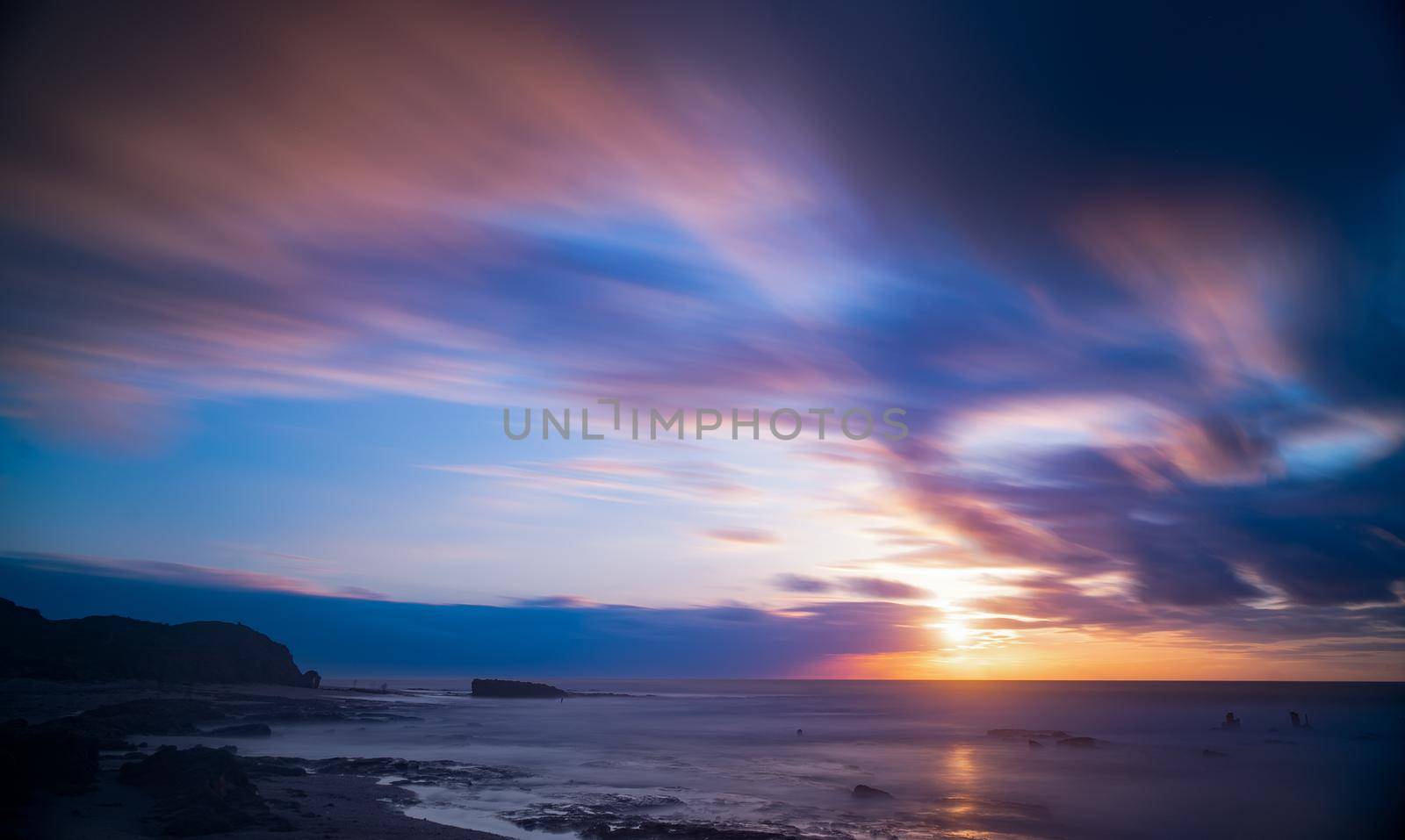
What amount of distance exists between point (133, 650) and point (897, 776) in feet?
215

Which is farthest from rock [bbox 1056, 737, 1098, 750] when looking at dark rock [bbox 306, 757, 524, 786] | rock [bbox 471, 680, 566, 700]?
rock [bbox 471, 680, 566, 700]

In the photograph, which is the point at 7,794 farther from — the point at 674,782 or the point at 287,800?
the point at 674,782

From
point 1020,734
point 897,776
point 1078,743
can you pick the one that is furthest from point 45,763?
point 1020,734

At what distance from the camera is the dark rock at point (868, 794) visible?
27.9 metres

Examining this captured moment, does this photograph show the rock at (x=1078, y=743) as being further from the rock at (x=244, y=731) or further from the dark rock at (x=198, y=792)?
the dark rock at (x=198, y=792)

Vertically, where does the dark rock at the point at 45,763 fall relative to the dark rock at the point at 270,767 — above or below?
above

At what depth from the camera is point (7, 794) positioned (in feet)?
53.6

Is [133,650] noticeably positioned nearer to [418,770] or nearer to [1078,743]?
[418,770]

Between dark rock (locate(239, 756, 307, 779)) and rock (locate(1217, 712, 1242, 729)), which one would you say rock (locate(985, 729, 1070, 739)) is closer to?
rock (locate(1217, 712, 1242, 729))

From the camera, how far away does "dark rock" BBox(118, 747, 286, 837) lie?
16188mm

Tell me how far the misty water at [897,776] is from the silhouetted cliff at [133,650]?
65.1 feet

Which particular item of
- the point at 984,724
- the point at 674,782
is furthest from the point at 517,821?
the point at 984,724

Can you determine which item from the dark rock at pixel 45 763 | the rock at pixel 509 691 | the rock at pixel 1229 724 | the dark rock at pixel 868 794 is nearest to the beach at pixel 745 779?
the dark rock at pixel 868 794

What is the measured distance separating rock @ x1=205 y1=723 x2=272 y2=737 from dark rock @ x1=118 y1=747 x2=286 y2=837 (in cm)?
1897
